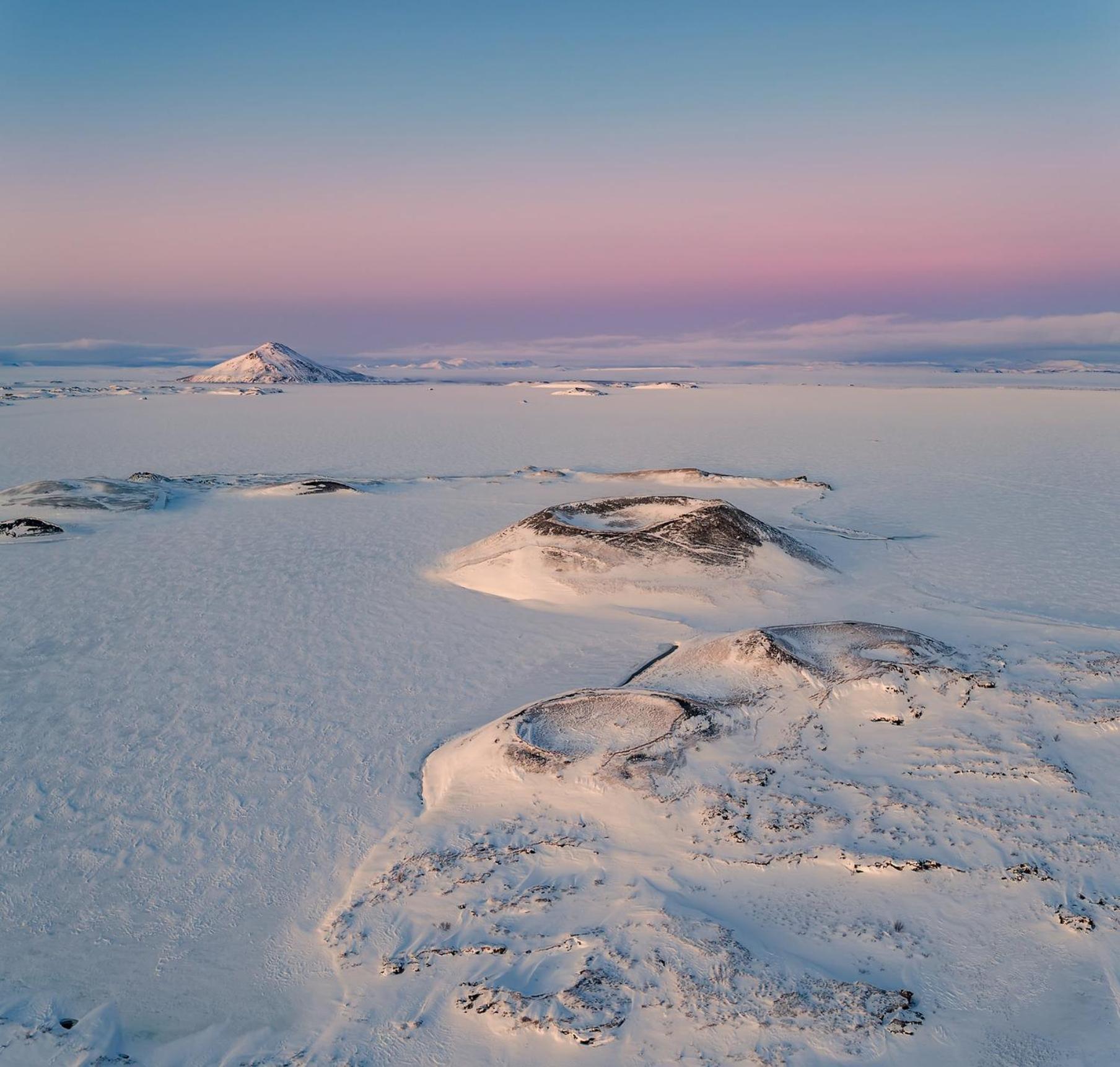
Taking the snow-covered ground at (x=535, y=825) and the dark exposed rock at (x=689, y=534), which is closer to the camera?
the snow-covered ground at (x=535, y=825)

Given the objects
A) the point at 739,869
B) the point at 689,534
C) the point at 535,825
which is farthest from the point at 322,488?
the point at 739,869

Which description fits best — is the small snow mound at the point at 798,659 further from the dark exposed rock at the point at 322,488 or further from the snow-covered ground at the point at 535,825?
the dark exposed rock at the point at 322,488

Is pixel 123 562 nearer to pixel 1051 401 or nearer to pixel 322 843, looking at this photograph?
pixel 322 843

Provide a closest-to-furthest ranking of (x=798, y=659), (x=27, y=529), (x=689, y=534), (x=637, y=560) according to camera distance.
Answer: (x=798, y=659), (x=637, y=560), (x=689, y=534), (x=27, y=529)

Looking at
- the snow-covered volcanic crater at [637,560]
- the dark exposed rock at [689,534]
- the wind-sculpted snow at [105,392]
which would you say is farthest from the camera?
the wind-sculpted snow at [105,392]

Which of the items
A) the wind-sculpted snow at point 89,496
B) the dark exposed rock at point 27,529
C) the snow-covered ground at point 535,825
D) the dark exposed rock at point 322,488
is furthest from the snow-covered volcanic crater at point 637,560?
the wind-sculpted snow at point 89,496

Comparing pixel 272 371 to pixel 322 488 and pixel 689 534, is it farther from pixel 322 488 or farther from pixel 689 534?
pixel 689 534

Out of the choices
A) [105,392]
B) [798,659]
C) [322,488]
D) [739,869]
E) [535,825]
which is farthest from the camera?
[105,392]

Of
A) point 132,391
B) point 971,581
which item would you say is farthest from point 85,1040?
point 132,391
